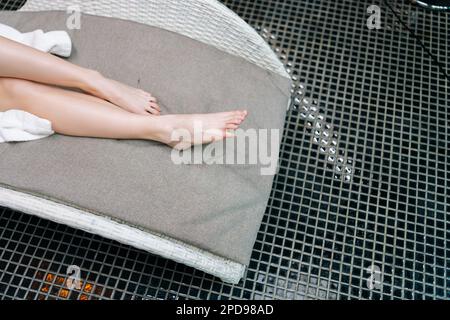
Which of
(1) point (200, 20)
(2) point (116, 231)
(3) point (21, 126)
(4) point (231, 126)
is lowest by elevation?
(2) point (116, 231)

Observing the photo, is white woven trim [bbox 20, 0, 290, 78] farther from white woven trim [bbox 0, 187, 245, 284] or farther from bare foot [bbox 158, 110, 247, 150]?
white woven trim [bbox 0, 187, 245, 284]

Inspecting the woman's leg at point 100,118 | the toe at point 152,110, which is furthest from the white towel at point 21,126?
the toe at point 152,110

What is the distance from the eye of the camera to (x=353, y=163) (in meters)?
1.73

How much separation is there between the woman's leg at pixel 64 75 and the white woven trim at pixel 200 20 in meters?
0.32

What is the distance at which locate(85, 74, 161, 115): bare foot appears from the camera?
1420 millimetres

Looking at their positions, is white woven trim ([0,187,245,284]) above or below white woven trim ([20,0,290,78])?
below

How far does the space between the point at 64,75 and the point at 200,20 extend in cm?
50

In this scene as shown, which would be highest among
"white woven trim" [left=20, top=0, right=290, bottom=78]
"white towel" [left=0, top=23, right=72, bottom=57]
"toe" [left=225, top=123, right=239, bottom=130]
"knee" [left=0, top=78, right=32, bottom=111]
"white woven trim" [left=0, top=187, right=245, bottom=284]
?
"white woven trim" [left=20, top=0, right=290, bottom=78]

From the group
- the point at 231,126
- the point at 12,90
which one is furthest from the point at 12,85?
the point at 231,126

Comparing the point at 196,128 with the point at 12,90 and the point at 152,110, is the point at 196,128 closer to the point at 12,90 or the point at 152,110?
the point at 152,110

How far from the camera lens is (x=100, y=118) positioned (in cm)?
137

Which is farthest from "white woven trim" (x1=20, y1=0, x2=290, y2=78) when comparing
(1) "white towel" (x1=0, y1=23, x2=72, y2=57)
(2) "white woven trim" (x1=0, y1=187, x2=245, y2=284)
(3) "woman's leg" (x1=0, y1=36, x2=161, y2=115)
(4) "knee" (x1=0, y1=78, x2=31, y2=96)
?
(2) "white woven trim" (x1=0, y1=187, x2=245, y2=284)

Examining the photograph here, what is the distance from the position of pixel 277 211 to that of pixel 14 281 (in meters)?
0.91

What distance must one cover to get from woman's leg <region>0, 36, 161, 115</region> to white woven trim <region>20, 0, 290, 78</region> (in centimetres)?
32
